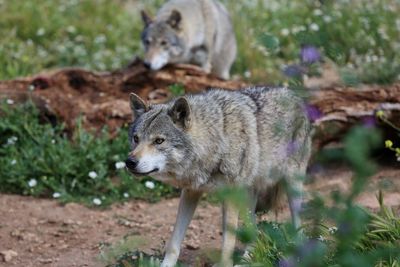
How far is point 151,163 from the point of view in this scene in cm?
504

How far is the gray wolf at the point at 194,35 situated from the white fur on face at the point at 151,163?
16.9 feet

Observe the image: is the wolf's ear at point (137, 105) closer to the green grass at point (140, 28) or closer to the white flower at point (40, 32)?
the green grass at point (140, 28)

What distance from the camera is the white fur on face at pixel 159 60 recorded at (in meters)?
8.80

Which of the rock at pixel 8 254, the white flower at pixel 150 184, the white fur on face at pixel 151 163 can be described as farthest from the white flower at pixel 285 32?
the white fur on face at pixel 151 163

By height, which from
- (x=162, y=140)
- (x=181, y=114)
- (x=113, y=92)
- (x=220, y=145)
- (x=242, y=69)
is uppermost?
(x=181, y=114)

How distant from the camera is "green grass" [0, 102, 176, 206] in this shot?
7.42 m

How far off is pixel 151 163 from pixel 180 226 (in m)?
0.73

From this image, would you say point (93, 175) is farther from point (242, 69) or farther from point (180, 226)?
point (242, 69)

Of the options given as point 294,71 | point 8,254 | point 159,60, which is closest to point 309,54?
point 294,71

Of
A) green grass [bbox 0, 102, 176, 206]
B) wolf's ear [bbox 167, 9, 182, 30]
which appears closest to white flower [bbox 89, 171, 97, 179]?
green grass [bbox 0, 102, 176, 206]

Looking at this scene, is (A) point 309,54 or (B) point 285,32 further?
(B) point 285,32

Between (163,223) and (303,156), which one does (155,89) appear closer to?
(163,223)

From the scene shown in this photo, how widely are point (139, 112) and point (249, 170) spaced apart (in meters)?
0.88

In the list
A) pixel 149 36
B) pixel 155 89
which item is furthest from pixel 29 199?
pixel 149 36
